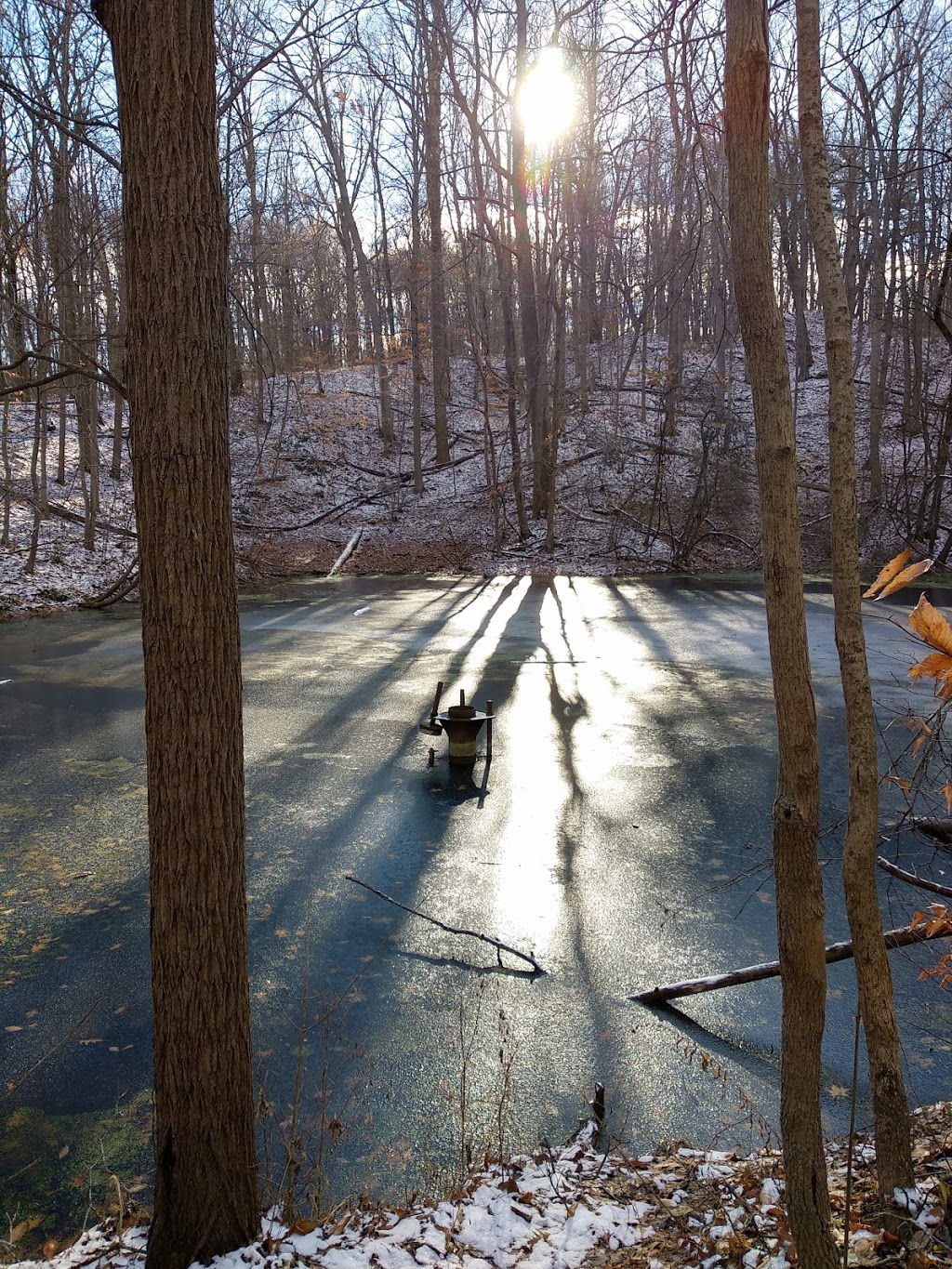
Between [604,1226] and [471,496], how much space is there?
78.3 ft

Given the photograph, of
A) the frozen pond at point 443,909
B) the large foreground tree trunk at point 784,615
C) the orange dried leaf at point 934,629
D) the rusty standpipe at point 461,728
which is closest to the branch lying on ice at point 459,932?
the frozen pond at point 443,909

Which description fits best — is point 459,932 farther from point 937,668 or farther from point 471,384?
point 471,384

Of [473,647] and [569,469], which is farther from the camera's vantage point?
[569,469]

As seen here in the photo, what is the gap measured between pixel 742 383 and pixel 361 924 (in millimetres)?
30857

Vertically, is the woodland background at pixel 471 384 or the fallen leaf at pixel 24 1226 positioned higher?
the woodland background at pixel 471 384

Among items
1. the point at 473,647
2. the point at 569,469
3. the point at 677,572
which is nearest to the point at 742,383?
the point at 569,469

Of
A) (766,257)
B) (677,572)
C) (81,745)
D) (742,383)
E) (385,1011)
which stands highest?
(742,383)

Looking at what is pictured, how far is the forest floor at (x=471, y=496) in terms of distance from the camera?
2066 centimetres

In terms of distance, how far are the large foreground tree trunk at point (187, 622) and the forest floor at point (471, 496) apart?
15.3 m

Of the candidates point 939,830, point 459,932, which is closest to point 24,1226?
point 459,932

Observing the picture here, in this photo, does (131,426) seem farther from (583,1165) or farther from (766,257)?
(583,1165)

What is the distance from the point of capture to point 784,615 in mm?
2668

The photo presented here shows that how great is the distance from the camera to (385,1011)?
4855mm

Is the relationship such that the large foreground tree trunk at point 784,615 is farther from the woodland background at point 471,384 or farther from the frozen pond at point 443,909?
the woodland background at point 471,384
